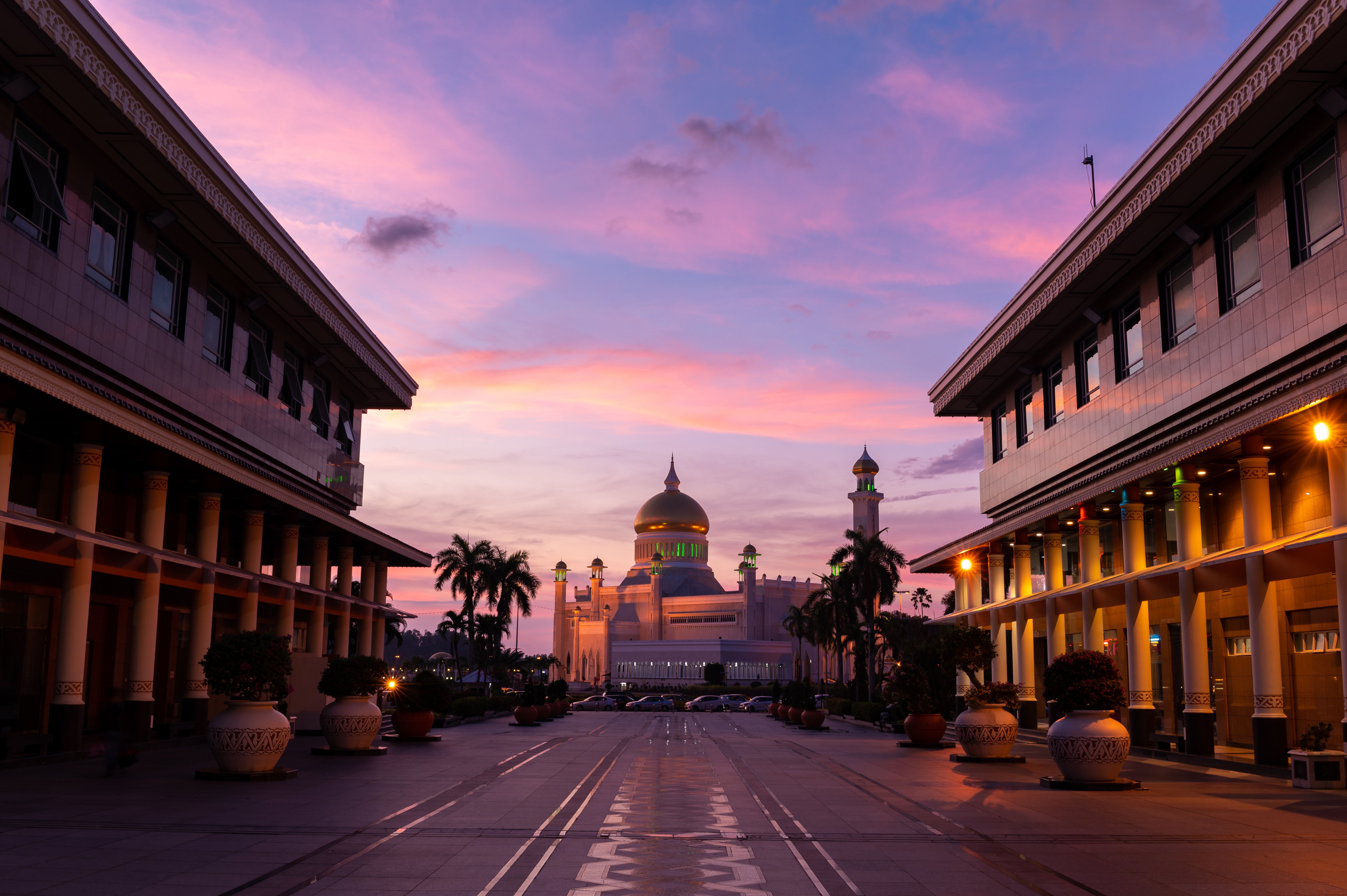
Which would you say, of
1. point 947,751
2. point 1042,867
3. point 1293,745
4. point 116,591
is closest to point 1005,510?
point 947,751

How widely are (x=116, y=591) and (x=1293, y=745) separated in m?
29.6

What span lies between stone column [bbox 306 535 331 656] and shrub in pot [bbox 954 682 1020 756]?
71.7 feet

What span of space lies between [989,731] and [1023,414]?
63.9ft

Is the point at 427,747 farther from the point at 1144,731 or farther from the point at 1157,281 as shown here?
the point at 1157,281

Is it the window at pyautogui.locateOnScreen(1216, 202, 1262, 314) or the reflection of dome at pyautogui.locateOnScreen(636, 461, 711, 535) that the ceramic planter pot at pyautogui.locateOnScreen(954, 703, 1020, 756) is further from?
the reflection of dome at pyautogui.locateOnScreen(636, 461, 711, 535)

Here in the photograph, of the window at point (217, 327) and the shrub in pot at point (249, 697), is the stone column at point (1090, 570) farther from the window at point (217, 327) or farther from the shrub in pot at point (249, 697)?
the window at point (217, 327)

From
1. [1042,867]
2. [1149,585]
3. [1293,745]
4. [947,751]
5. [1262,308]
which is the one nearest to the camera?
[1042,867]

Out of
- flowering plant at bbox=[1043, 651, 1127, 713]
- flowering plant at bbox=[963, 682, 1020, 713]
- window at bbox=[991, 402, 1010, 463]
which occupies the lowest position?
flowering plant at bbox=[963, 682, 1020, 713]

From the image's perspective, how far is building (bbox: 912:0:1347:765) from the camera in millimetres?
21594

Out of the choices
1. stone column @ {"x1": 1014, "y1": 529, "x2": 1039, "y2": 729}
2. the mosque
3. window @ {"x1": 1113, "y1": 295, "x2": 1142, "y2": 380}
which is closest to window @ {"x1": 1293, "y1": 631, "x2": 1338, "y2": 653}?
window @ {"x1": 1113, "y1": 295, "x2": 1142, "y2": 380}

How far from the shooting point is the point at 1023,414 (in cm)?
4256

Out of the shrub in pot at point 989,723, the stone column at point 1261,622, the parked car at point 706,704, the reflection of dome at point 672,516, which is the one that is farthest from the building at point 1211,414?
the reflection of dome at point 672,516

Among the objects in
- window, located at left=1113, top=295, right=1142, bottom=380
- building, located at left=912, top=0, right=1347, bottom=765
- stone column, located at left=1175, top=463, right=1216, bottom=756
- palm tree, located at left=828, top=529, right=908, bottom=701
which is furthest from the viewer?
palm tree, located at left=828, top=529, right=908, bottom=701

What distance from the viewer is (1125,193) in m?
27.8
